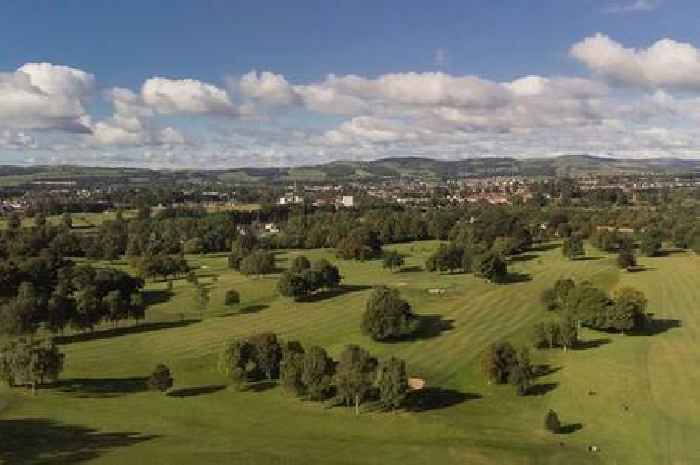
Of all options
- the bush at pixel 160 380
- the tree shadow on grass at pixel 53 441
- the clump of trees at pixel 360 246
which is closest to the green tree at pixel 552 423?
the tree shadow on grass at pixel 53 441

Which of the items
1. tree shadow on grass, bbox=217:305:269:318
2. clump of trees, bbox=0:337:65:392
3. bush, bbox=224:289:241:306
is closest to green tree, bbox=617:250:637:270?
tree shadow on grass, bbox=217:305:269:318

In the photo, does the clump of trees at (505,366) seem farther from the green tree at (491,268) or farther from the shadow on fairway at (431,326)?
the green tree at (491,268)

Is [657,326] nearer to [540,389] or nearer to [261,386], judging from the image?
[540,389]

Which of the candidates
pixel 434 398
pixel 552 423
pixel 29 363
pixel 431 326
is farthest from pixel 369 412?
pixel 29 363

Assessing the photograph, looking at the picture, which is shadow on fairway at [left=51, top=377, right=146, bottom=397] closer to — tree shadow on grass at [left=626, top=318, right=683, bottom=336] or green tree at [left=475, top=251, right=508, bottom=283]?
tree shadow on grass at [left=626, top=318, right=683, bottom=336]

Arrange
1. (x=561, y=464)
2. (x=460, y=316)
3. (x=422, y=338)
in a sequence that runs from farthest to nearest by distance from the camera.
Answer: (x=460, y=316)
(x=422, y=338)
(x=561, y=464)

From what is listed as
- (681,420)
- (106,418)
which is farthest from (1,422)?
(681,420)

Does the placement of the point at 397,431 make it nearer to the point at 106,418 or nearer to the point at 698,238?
the point at 106,418
